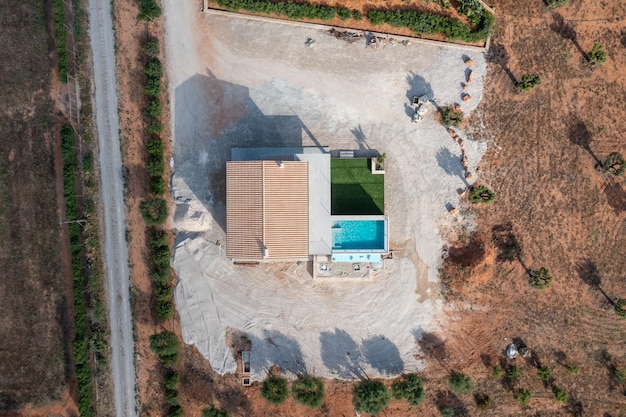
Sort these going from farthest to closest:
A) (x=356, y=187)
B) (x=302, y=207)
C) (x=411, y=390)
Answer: (x=356, y=187) → (x=411, y=390) → (x=302, y=207)

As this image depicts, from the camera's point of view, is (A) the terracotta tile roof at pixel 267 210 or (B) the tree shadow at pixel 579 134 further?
(B) the tree shadow at pixel 579 134

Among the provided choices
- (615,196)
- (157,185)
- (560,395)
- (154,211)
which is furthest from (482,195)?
(154,211)

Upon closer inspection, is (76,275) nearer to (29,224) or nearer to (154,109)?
(29,224)

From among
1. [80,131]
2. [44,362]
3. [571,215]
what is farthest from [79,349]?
[571,215]

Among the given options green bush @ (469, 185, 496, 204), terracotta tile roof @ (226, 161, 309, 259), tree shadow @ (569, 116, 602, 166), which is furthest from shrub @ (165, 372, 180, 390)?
tree shadow @ (569, 116, 602, 166)

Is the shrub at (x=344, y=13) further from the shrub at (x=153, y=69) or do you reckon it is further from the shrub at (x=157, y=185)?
the shrub at (x=157, y=185)

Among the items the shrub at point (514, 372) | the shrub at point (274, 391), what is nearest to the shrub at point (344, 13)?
the shrub at point (274, 391)
